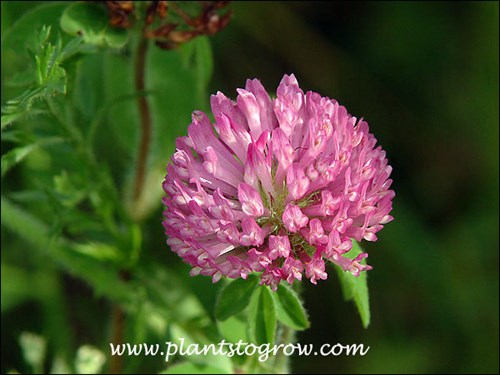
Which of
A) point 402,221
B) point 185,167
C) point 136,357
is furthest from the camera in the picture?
point 402,221

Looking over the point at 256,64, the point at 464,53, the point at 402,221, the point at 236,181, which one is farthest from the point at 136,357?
the point at 464,53

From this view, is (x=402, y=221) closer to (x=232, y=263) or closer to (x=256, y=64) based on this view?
(x=256, y=64)

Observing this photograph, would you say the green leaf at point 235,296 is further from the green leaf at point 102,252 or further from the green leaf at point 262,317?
the green leaf at point 102,252

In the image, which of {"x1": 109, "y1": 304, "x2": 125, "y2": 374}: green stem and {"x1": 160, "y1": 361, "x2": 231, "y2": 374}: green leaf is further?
{"x1": 109, "y1": 304, "x2": 125, "y2": 374}: green stem

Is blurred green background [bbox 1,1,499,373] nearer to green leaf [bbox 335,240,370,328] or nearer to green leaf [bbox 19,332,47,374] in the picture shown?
green leaf [bbox 19,332,47,374]

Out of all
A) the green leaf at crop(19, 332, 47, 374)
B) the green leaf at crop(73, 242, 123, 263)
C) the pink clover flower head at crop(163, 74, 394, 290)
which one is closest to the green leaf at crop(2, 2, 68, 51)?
the green leaf at crop(73, 242, 123, 263)

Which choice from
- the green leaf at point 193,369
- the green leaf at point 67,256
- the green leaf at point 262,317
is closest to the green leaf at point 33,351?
the green leaf at point 67,256
